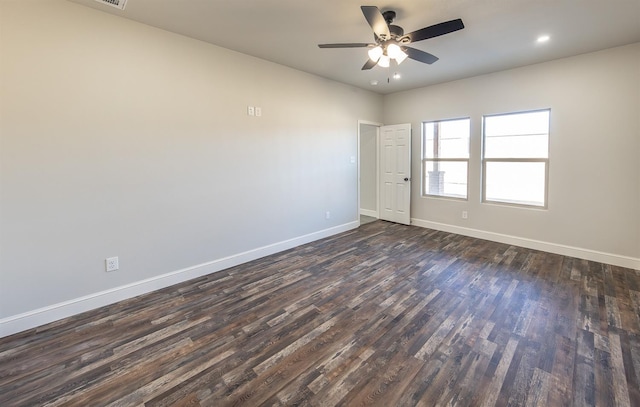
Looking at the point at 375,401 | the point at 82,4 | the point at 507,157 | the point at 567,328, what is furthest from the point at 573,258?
the point at 82,4

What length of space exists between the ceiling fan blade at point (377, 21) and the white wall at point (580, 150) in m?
3.04

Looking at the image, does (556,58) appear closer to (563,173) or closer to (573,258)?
(563,173)

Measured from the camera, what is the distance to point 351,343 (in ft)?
7.29

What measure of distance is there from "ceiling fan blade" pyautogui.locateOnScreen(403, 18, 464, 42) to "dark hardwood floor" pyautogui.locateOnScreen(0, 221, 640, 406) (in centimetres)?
242

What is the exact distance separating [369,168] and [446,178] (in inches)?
67.8

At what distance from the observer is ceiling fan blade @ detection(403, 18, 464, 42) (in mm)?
2229

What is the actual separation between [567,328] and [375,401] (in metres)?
1.87

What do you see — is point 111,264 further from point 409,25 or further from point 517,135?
point 517,135

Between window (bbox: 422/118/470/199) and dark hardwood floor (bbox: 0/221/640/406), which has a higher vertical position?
window (bbox: 422/118/470/199)

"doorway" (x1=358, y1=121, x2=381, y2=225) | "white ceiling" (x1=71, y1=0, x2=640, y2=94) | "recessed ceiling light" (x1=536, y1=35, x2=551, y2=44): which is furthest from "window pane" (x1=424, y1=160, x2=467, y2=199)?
"recessed ceiling light" (x1=536, y1=35, x2=551, y2=44)

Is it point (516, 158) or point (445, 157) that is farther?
point (445, 157)

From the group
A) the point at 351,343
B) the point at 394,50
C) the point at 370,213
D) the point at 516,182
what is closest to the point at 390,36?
the point at 394,50

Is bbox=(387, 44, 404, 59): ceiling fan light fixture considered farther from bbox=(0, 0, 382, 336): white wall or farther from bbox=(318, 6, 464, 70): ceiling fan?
bbox=(0, 0, 382, 336): white wall

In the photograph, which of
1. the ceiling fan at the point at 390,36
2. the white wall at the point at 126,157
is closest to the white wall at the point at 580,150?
the ceiling fan at the point at 390,36
